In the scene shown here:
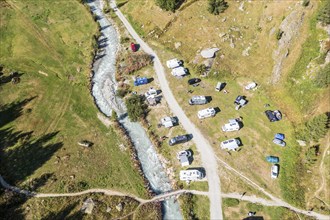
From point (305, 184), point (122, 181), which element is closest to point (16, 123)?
point (122, 181)

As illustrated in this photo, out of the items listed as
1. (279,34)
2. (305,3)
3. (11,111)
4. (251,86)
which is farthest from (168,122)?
(305,3)

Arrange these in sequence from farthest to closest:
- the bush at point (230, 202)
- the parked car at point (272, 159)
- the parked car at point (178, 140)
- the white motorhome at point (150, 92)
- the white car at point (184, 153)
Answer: the white motorhome at point (150, 92) < the parked car at point (178, 140) < the white car at point (184, 153) < the parked car at point (272, 159) < the bush at point (230, 202)

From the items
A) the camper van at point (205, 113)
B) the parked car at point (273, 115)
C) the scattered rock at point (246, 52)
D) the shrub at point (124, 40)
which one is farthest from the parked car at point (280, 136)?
the shrub at point (124, 40)

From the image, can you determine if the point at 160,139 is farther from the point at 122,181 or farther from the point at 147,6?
the point at 147,6

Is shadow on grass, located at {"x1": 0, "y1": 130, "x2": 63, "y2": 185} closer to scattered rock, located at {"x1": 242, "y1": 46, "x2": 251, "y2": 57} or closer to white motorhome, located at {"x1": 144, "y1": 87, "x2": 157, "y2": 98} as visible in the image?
white motorhome, located at {"x1": 144, "y1": 87, "x2": 157, "y2": 98}

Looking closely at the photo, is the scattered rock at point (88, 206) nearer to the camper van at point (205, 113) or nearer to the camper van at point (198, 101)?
the camper van at point (205, 113)

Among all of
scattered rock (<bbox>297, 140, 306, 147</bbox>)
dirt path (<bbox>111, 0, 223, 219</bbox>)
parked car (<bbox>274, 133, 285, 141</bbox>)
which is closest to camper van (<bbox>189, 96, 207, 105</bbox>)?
dirt path (<bbox>111, 0, 223, 219</bbox>)
